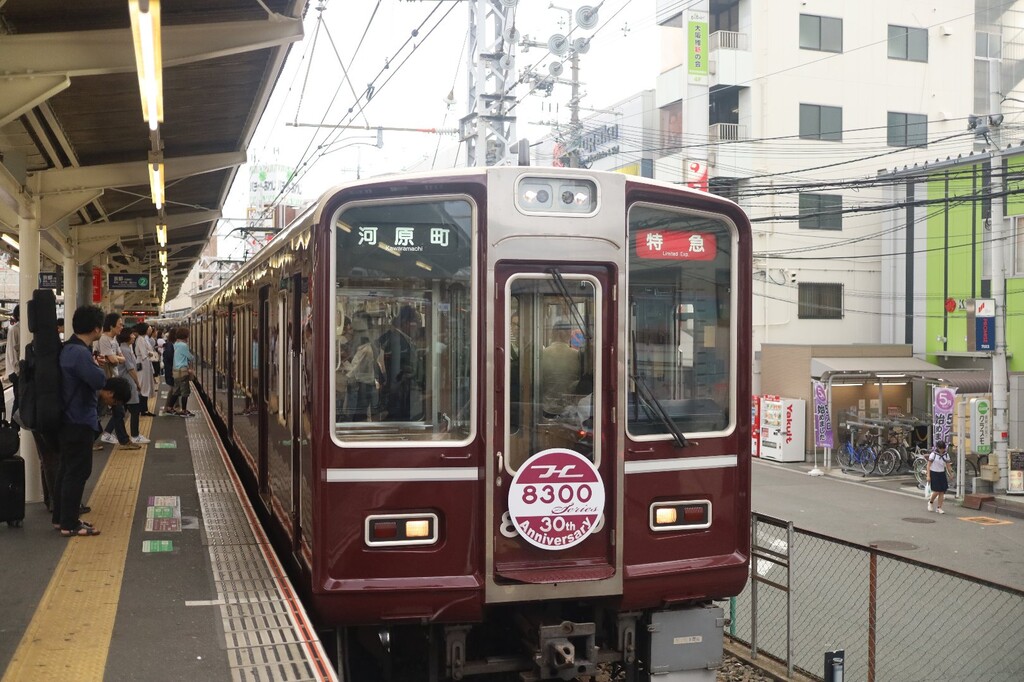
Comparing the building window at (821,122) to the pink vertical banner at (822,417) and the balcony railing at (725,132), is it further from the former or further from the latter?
the pink vertical banner at (822,417)

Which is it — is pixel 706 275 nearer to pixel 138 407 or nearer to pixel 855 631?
pixel 855 631

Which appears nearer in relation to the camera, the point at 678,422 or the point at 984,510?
the point at 678,422

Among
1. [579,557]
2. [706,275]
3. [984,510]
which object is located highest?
[706,275]

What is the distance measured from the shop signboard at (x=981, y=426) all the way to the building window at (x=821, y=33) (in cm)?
1380

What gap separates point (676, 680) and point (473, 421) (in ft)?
5.76

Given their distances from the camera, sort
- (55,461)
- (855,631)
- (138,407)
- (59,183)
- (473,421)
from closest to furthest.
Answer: (473,421), (55,461), (855,631), (59,183), (138,407)

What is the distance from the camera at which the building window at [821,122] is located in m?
27.1

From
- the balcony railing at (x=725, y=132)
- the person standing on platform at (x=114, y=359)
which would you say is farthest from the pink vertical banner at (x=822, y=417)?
the person standing on platform at (x=114, y=359)

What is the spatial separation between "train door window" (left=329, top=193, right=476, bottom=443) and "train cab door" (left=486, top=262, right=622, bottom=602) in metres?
0.20

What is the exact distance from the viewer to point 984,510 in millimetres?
15891

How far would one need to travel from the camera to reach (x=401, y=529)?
14.9 feet

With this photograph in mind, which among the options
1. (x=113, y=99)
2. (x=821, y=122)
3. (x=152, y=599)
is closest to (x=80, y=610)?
(x=152, y=599)

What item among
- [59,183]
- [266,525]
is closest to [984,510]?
[266,525]

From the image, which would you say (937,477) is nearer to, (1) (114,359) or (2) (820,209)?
(1) (114,359)
